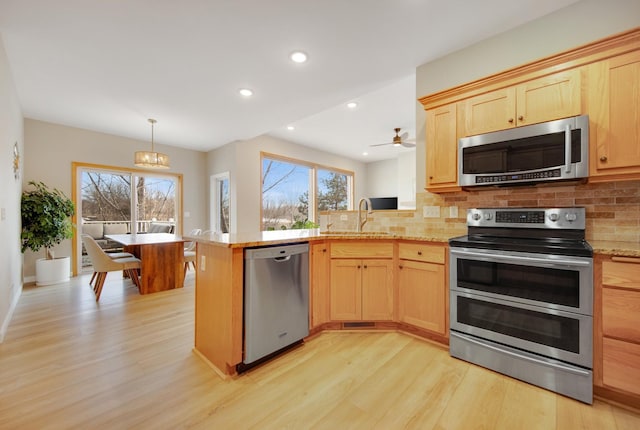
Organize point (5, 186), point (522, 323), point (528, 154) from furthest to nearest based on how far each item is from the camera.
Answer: point (5, 186)
point (528, 154)
point (522, 323)

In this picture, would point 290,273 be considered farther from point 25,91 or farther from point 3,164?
point 25,91

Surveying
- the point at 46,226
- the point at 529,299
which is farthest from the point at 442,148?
the point at 46,226

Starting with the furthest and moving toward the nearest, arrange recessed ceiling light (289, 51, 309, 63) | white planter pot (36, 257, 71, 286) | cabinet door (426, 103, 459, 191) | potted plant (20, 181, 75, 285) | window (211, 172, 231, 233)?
window (211, 172, 231, 233) < white planter pot (36, 257, 71, 286) < potted plant (20, 181, 75, 285) < recessed ceiling light (289, 51, 309, 63) < cabinet door (426, 103, 459, 191)

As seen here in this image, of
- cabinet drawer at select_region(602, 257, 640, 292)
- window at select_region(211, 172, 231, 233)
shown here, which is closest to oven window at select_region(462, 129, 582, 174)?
cabinet drawer at select_region(602, 257, 640, 292)

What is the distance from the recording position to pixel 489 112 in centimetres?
210

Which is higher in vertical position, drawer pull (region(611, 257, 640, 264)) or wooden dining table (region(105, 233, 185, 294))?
drawer pull (region(611, 257, 640, 264))

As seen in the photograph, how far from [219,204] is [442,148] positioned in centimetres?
540

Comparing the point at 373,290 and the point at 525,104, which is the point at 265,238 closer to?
the point at 373,290

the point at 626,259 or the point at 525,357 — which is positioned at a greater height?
the point at 626,259

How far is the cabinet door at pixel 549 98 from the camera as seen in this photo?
1770 millimetres

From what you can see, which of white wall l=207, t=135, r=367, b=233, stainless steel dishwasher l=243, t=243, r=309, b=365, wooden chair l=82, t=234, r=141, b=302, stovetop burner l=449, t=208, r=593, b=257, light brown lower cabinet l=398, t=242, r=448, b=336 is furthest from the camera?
white wall l=207, t=135, r=367, b=233

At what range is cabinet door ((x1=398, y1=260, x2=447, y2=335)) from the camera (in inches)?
85.7

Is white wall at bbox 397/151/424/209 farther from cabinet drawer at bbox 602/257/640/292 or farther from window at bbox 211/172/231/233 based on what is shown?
cabinet drawer at bbox 602/257/640/292

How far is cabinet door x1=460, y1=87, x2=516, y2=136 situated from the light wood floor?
1789mm
